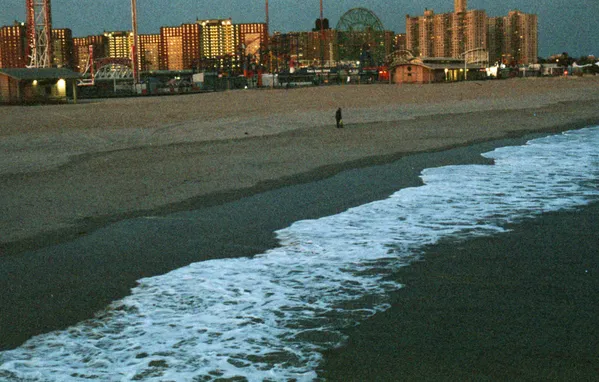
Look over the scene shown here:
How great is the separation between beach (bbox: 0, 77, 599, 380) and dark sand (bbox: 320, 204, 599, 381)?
0.03 m

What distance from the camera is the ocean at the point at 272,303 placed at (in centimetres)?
562

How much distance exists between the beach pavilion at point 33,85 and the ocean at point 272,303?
46.6 m

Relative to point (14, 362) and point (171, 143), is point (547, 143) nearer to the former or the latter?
point (171, 143)

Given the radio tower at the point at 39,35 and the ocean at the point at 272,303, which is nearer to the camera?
the ocean at the point at 272,303

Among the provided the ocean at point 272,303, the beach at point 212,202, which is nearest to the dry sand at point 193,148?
the beach at point 212,202

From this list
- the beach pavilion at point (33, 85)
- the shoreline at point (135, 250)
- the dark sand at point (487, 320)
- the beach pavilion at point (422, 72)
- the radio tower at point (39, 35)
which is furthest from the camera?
the beach pavilion at point (422, 72)

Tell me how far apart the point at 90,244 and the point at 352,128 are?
763 inches

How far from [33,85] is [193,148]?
38198 millimetres

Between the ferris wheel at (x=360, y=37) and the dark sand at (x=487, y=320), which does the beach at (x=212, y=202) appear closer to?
the dark sand at (x=487, y=320)

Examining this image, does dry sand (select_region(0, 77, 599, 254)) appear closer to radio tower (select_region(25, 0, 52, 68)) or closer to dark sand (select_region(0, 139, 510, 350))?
dark sand (select_region(0, 139, 510, 350))

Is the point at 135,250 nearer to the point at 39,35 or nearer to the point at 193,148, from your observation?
the point at 193,148

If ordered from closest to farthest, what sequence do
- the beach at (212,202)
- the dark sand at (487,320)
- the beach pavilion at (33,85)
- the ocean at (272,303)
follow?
1. the dark sand at (487,320)
2. the ocean at (272,303)
3. the beach at (212,202)
4. the beach pavilion at (33,85)

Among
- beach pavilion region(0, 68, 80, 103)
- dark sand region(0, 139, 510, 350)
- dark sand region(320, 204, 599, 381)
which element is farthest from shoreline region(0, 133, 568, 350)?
beach pavilion region(0, 68, 80, 103)

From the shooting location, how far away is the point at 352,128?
2795 cm
